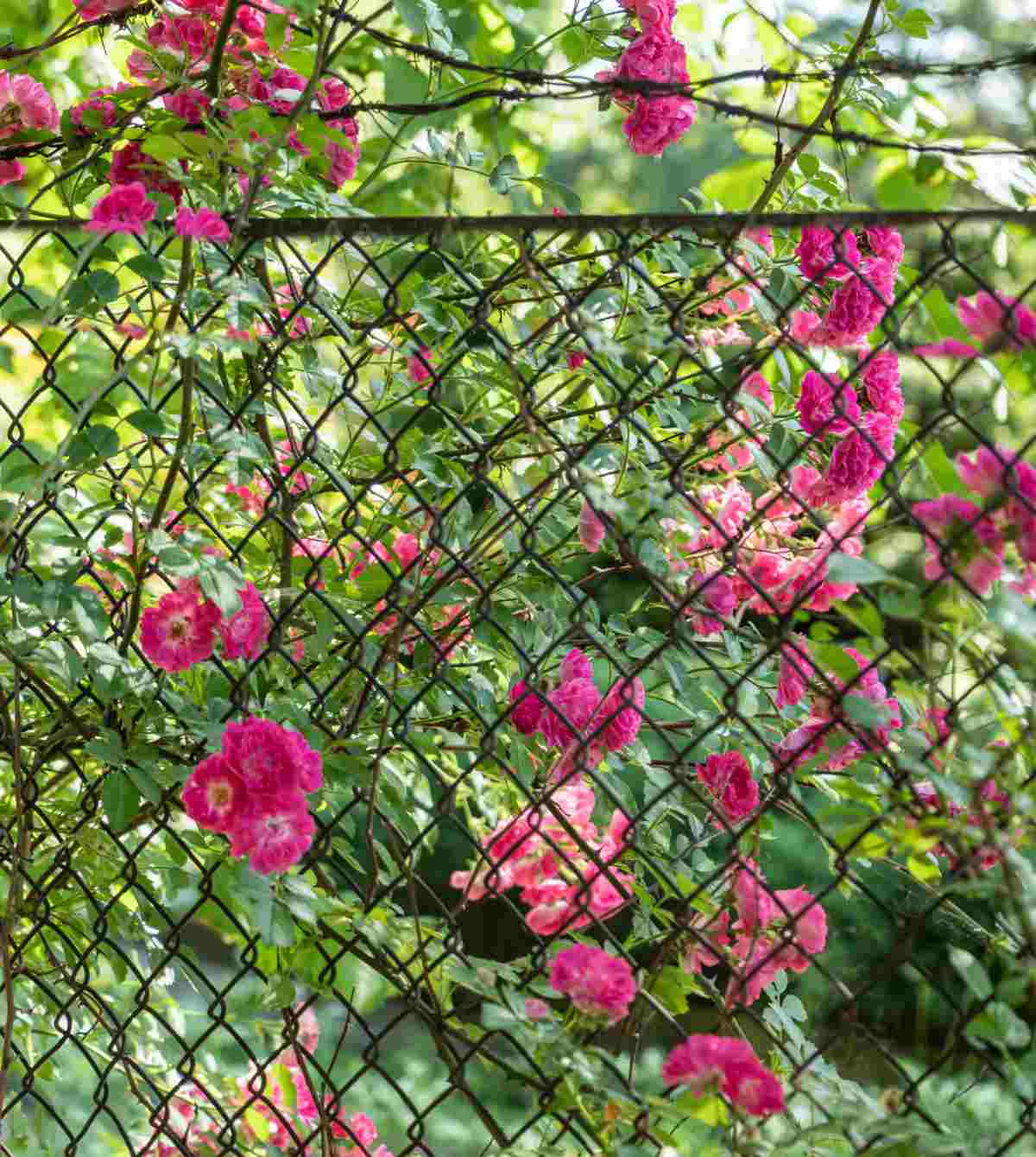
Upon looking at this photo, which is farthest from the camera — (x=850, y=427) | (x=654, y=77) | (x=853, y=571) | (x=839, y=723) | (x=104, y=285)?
(x=654, y=77)

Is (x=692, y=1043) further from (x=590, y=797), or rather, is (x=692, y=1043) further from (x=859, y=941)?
(x=859, y=941)

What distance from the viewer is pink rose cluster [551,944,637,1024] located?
1.05 meters

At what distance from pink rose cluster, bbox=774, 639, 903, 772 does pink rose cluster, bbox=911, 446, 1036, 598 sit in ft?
0.32

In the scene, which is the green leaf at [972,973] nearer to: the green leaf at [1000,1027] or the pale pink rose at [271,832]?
the green leaf at [1000,1027]

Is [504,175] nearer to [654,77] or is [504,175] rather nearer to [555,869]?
[654,77]

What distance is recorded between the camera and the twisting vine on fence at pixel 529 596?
1.02 m

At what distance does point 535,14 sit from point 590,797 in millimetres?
2280

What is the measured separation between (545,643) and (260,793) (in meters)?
A: 0.33

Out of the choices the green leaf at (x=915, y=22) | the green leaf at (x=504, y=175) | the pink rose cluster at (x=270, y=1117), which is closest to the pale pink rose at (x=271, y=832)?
the pink rose cluster at (x=270, y=1117)

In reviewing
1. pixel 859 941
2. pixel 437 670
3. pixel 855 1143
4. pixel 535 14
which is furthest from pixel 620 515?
pixel 859 941

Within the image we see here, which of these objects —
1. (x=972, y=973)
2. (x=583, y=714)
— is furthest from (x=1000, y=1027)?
(x=583, y=714)

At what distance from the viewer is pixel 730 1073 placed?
39.8 inches

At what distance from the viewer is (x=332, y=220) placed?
115cm

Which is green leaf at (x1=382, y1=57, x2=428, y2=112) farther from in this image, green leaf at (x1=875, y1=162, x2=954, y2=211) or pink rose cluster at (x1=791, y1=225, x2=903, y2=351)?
green leaf at (x1=875, y1=162, x2=954, y2=211)
